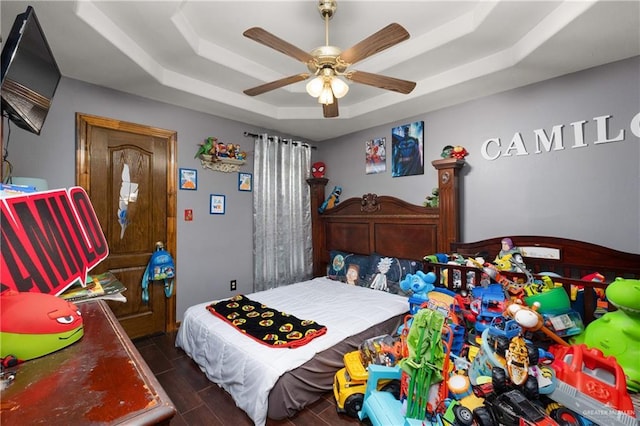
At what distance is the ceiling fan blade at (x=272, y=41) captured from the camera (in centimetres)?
140

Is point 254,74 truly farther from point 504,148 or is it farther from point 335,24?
point 504,148

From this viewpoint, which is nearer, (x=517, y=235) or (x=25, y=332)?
(x=25, y=332)

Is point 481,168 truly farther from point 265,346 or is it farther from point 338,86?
point 265,346

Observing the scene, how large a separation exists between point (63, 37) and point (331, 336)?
2.73 meters

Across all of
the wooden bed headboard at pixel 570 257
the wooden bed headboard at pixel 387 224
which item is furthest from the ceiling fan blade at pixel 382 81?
the wooden bed headboard at pixel 570 257

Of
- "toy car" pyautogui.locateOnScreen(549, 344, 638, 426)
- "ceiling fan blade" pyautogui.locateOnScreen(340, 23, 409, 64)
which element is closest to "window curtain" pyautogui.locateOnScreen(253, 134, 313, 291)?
"ceiling fan blade" pyautogui.locateOnScreen(340, 23, 409, 64)

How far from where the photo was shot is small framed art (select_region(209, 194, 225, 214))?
327cm

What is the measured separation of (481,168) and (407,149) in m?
0.85

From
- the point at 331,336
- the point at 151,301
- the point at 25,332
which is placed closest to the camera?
the point at 25,332

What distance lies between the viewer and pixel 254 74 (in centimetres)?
263

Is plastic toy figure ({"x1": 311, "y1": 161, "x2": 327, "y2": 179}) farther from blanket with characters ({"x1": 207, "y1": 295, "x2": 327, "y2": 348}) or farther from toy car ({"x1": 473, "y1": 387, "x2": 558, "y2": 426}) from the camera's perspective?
toy car ({"x1": 473, "y1": 387, "x2": 558, "y2": 426})

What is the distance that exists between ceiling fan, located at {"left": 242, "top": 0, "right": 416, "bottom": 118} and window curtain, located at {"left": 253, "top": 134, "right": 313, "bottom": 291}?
1.82m

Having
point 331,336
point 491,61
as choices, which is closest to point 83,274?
point 331,336

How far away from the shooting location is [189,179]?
3.10 meters
